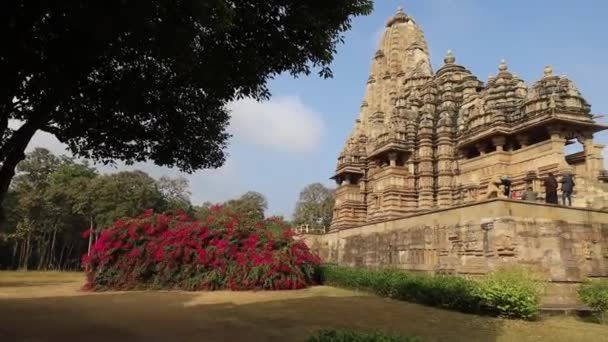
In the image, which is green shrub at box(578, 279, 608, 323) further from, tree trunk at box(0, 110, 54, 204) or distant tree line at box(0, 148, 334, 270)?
distant tree line at box(0, 148, 334, 270)

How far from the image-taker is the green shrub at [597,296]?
11227 mm

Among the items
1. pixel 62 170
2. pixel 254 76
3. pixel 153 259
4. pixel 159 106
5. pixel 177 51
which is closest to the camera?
pixel 177 51

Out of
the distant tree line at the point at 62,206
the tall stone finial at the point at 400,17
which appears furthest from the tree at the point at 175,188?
the tall stone finial at the point at 400,17

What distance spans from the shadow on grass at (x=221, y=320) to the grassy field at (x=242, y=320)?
0.01m

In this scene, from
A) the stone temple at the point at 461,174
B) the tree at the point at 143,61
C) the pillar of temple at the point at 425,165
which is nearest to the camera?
the tree at the point at 143,61

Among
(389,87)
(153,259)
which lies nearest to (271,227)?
(153,259)

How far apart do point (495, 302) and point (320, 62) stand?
7.79 metres

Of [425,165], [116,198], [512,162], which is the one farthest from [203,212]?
[512,162]

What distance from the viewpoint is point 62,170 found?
4047cm

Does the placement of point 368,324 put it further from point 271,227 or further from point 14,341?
point 271,227

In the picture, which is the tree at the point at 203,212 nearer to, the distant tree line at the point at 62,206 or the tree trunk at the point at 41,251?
the distant tree line at the point at 62,206

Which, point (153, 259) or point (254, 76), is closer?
point (254, 76)

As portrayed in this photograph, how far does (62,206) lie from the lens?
37.7 meters

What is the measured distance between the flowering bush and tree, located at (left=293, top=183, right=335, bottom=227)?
30359 mm
